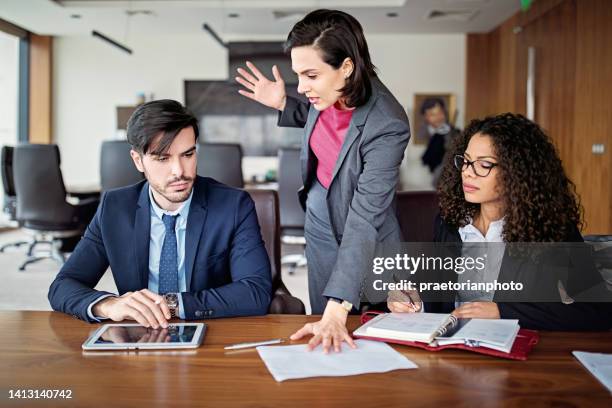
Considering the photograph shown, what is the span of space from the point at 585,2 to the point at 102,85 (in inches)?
248

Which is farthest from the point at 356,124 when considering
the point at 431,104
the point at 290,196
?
the point at 431,104

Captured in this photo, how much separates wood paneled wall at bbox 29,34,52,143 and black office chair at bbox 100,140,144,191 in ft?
14.3

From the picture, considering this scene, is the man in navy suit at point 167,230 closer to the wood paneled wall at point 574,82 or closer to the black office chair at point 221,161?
the black office chair at point 221,161

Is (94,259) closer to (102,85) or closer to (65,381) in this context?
(65,381)

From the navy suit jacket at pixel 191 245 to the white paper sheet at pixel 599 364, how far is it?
0.81 meters

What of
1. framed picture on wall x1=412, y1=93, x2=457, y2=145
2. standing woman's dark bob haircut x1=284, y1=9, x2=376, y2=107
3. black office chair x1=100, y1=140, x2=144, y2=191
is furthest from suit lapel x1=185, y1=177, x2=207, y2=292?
framed picture on wall x1=412, y1=93, x2=457, y2=145

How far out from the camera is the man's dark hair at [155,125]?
1.78 m

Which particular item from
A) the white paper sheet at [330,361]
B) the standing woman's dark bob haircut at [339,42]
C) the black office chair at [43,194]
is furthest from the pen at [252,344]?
the black office chair at [43,194]

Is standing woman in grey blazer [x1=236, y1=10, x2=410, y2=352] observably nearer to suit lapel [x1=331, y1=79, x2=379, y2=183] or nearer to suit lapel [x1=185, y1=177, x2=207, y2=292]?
suit lapel [x1=331, y1=79, x2=379, y2=183]

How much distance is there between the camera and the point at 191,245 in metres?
1.80

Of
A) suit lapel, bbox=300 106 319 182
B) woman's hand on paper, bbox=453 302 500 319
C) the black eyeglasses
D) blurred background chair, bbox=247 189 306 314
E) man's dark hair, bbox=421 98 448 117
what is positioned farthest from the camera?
man's dark hair, bbox=421 98 448 117

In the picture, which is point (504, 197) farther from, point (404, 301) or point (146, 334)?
point (146, 334)

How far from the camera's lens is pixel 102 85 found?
8.78 meters

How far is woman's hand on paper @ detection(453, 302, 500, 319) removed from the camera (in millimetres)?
1486
